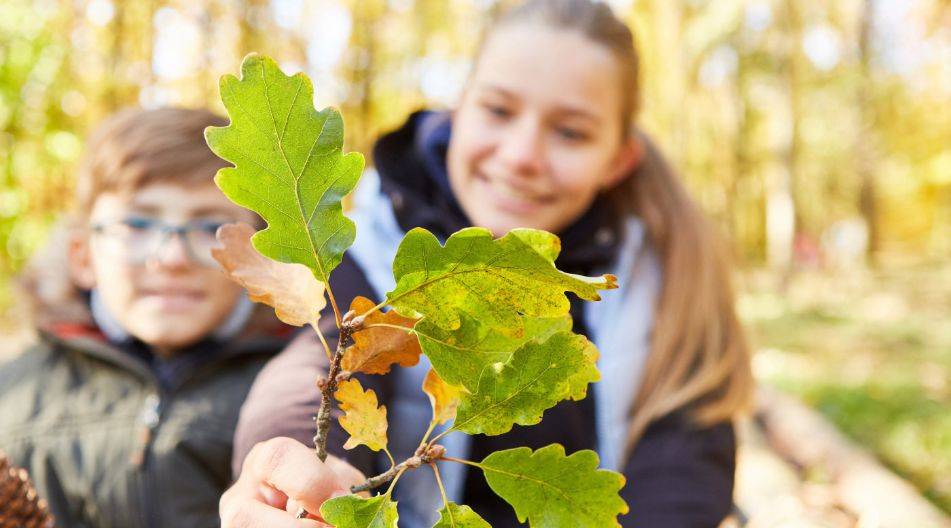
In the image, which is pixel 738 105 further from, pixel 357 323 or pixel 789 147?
pixel 357 323

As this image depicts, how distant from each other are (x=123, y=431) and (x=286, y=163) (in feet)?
4.59

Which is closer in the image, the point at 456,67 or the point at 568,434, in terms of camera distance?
the point at 568,434

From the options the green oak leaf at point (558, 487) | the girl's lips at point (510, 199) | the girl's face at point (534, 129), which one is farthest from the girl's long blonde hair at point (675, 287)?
the green oak leaf at point (558, 487)

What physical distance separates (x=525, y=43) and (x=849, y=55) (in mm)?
12818

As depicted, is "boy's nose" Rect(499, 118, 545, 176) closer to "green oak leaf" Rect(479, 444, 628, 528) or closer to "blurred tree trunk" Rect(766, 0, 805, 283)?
"green oak leaf" Rect(479, 444, 628, 528)

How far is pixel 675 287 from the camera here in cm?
188

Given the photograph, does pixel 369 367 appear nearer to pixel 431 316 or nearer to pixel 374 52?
pixel 431 316

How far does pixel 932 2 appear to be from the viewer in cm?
715

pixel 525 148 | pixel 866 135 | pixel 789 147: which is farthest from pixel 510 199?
pixel 866 135

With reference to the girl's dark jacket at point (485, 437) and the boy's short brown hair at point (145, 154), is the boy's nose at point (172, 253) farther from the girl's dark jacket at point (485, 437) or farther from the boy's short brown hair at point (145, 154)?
the girl's dark jacket at point (485, 437)

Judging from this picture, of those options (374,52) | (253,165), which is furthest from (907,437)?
(374,52)

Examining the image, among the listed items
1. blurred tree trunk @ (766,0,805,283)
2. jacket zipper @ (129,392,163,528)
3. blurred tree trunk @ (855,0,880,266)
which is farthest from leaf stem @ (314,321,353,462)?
blurred tree trunk @ (855,0,880,266)

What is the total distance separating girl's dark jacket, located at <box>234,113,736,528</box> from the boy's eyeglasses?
12.8 inches

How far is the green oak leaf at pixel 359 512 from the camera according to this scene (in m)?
0.47
